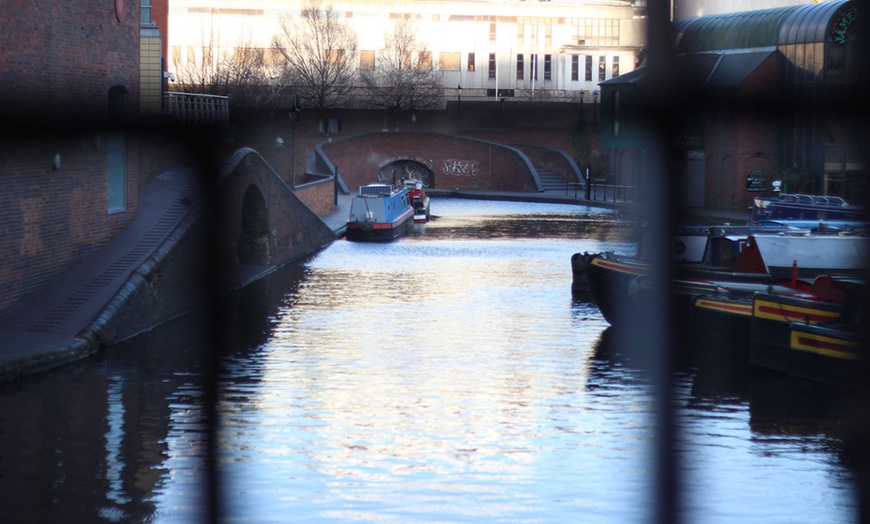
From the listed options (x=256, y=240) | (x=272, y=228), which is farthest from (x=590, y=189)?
(x=256, y=240)

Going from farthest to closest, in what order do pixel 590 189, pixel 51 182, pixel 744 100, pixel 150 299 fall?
pixel 590 189
pixel 150 299
pixel 51 182
pixel 744 100

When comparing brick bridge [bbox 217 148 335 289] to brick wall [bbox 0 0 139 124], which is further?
brick bridge [bbox 217 148 335 289]

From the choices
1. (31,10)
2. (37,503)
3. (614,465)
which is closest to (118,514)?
(37,503)

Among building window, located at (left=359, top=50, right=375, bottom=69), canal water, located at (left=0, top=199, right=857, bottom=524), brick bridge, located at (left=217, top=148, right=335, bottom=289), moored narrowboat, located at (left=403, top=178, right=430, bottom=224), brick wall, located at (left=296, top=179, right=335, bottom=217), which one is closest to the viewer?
building window, located at (left=359, top=50, right=375, bottom=69)

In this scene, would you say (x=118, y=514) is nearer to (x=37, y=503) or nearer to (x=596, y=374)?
(x=37, y=503)

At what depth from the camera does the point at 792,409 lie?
10680 millimetres

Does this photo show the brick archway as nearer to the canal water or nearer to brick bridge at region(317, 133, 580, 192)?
brick bridge at region(317, 133, 580, 192)

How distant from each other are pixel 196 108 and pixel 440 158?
43022 millimetres

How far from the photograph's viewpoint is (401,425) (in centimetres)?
941

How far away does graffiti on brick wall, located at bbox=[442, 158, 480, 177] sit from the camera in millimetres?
Answer: 44250

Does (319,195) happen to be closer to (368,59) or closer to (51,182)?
(368,59)

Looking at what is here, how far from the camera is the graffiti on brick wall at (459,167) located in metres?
44.2

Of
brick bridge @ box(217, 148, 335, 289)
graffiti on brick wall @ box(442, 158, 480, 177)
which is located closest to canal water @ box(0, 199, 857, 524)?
brick bridge @ box(217, 148, 335, 289)

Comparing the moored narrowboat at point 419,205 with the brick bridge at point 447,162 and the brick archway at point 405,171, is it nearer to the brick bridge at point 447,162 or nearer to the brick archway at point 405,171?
the brick bridge at point 447,162
